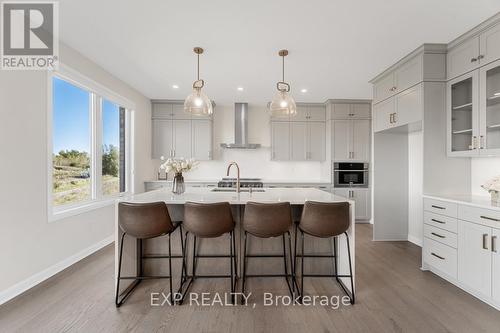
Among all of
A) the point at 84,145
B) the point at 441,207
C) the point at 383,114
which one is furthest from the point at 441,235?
the point at 84,145

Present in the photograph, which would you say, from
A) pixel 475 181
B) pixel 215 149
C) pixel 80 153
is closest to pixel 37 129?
pixel 80 153

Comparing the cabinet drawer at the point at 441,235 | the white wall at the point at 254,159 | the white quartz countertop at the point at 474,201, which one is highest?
the white wall at the point at 254,159

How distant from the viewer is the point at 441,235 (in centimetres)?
257

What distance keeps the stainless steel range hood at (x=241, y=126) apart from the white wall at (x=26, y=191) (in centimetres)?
301

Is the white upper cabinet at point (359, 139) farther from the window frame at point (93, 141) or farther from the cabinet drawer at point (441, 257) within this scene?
the window frame at point (93, 141)

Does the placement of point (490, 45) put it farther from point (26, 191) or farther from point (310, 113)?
point (26, 191)

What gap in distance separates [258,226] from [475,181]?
2.74 meters

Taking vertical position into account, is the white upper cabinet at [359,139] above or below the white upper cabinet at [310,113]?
below

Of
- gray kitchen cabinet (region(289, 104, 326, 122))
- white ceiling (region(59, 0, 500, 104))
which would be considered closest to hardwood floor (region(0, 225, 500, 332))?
white ceiling (region(59, 0, 500, 104))

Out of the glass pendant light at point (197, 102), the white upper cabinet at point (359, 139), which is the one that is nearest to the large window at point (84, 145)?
the glass pendant light at point (197, 102)

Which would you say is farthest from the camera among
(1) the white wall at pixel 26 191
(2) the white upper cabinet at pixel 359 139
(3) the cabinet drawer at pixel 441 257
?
(2) the white upper cabinet at pixel 359 139

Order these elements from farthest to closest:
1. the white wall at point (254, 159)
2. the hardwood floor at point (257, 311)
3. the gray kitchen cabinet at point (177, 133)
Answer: the white wall at point (254, 159) → the gray kitchen cabinet at point (177, 133) → the hardwood floor at point (257, 311)

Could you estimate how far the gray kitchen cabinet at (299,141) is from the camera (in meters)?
5.33

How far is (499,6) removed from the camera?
6.96 feet
